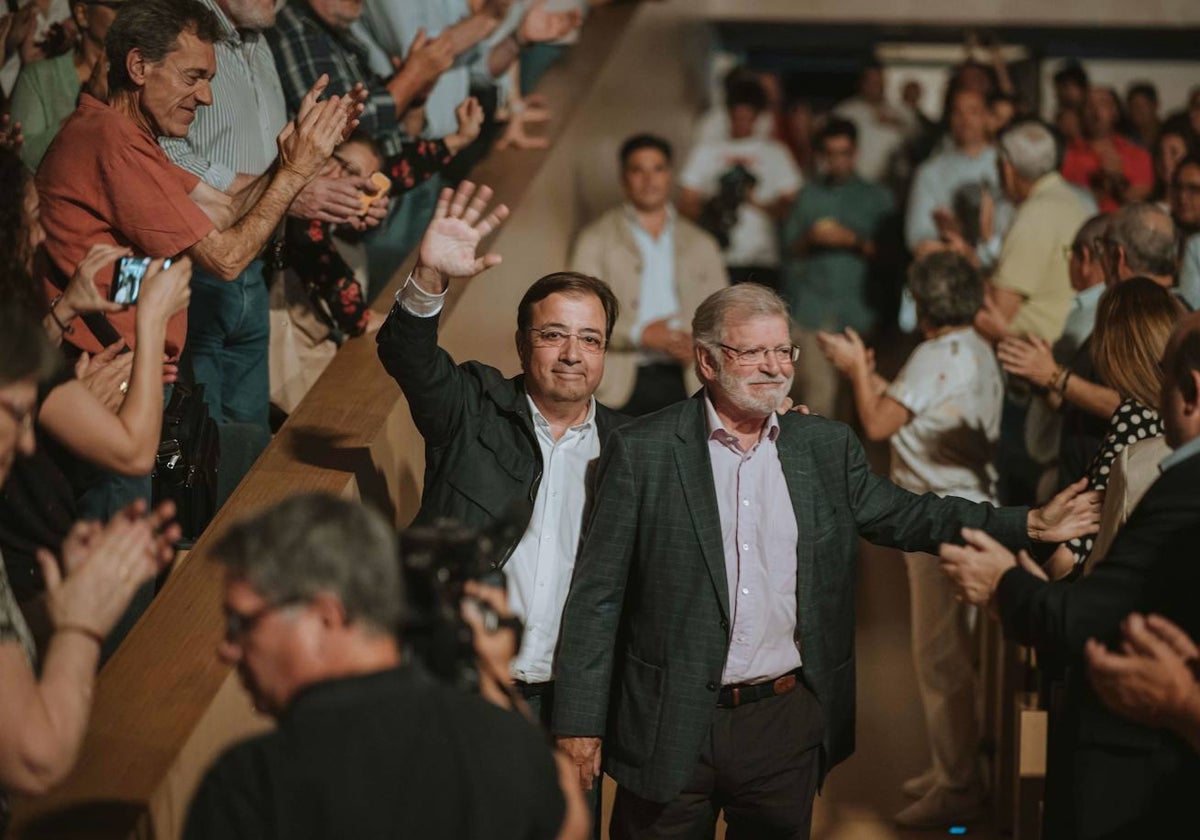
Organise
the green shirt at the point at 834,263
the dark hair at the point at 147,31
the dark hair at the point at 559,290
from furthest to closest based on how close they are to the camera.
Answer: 1. the green shirt at the point at 834,263
2. the dark hair at the point at 147,31
3. the dark hair at the point at 559,290

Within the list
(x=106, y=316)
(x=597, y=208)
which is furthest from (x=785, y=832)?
(x=597, y=208)

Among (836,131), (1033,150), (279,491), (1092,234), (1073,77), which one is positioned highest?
(1073,77)

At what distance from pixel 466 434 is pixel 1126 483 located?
137 centimetres

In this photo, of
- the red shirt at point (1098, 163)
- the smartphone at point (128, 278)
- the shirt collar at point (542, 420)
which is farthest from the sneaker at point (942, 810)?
the red shirt at point (1098, 163)

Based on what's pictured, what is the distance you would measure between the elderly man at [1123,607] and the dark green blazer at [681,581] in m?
0.41

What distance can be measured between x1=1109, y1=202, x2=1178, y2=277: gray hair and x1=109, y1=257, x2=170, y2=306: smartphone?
2926mm

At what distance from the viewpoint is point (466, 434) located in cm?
326

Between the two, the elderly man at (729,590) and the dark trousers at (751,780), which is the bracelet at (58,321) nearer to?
the elderly man at (729,590)

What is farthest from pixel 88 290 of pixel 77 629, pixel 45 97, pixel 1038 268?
pixel 1038 268

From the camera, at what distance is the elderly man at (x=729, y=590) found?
314cm

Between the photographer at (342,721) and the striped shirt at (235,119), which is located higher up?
the striped shirt at (235,119)

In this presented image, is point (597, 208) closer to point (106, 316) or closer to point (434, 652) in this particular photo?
point (106, 316)

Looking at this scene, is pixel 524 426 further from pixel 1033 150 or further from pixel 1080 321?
pixel 1033 150

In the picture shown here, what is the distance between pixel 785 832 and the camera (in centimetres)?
327
